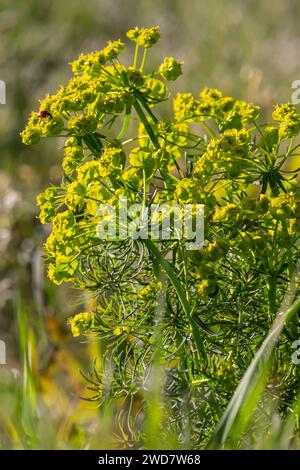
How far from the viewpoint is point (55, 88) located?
6.20 m

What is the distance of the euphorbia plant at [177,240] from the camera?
1.79 meters

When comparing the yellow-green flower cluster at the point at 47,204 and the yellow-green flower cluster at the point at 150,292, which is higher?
the yellow-green flower cluster at the point at 47,204

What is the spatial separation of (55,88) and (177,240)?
4.59 meters

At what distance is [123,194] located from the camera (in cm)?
178

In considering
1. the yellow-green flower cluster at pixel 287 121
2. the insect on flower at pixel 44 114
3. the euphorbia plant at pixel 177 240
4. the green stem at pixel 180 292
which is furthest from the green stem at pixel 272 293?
the insect on flower at pixel 44 114

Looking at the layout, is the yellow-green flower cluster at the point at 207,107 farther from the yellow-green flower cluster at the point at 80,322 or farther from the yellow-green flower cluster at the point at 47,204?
the yellow-green flower cluster at the point at 80,322

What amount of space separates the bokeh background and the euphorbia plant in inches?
8.0

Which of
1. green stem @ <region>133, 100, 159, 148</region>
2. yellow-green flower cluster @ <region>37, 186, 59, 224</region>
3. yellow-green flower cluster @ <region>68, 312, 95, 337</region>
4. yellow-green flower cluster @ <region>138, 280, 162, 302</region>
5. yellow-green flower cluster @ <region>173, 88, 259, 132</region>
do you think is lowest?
yellow-green flower cluster @ <region>68, 312, 95, 337</region>

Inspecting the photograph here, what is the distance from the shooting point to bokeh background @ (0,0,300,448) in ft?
8.13

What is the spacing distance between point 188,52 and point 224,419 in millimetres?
5354

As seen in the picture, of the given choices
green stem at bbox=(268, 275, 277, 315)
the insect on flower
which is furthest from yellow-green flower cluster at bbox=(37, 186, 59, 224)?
green stem at bbox=(268, 275, 277, 315)

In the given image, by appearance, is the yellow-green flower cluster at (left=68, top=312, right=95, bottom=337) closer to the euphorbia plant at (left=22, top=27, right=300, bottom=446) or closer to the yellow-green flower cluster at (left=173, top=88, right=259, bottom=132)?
the euphorbia plant at (left=22, top=27, right=300, bottom=446)

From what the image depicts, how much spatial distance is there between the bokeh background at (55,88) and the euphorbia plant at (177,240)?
203 millimetres

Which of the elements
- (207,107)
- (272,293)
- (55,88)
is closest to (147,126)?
(207,107)
